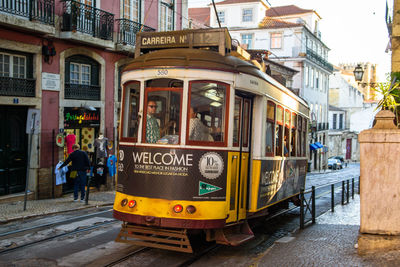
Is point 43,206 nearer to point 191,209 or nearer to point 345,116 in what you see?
point 191,209

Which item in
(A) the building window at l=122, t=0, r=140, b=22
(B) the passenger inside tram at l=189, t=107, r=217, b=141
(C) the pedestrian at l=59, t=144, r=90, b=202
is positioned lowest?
(C) the pedestrian at l=59, t=144, r=90, b=202

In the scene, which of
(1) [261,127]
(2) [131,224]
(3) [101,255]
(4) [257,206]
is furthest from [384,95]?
(3) [101,255]

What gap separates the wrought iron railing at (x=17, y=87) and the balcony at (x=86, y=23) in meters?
2.12

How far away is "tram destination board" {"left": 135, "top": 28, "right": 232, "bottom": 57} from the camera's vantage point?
306 inches

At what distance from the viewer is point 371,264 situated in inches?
267

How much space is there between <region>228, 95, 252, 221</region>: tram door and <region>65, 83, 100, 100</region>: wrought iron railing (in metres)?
9.99

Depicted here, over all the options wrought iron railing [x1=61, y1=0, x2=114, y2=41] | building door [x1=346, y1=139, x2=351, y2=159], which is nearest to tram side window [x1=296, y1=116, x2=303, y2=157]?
wrought iron railing [x1=61, y1=0, x2=114, y2=41]

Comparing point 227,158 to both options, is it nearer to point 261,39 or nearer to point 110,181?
point 110,181

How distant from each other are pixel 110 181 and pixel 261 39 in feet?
104

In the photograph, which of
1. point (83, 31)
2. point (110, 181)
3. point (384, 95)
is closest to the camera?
point (384, 95)

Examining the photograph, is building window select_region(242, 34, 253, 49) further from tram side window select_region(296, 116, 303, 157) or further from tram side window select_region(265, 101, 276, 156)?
tram side window select_region(265, 101, 276, 156)

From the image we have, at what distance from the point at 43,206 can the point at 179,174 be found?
24.6ft

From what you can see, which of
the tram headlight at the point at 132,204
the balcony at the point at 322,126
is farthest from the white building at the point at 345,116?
the tram headlight at the point at 132,204

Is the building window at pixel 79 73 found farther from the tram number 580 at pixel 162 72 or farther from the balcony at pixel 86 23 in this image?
the tram number 580 at pixel 162 72
